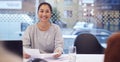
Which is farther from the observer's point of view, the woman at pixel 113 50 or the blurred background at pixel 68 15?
the blurred background at pixel 68 15

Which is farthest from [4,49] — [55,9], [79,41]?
[55,9]

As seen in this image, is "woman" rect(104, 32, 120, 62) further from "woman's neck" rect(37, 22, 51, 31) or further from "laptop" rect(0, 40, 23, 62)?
"woman's neck" rect(37, 22, 51, 31)

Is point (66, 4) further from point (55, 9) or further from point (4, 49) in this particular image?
point (4, 49)

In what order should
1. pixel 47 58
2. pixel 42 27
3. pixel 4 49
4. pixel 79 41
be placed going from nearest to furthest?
pixel 4 49
pixel 47 58
pixel 42 27
pixel 79 41

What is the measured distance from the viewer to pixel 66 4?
4.11m

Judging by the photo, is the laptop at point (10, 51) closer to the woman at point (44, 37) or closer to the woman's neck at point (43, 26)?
the woman at point (44, 37)

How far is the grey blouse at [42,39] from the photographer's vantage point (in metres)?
2.59

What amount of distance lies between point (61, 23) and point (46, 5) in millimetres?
1458

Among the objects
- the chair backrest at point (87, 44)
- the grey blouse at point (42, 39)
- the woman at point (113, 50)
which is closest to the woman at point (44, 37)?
the grey blouse at point (42, 39)

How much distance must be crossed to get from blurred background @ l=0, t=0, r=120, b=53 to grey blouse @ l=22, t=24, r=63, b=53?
143 centimetres

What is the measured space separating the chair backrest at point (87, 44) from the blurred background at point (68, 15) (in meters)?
1.06

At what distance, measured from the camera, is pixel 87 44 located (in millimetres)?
3004

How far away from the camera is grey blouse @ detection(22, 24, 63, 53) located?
2590mm

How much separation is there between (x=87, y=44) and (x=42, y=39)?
69cm
